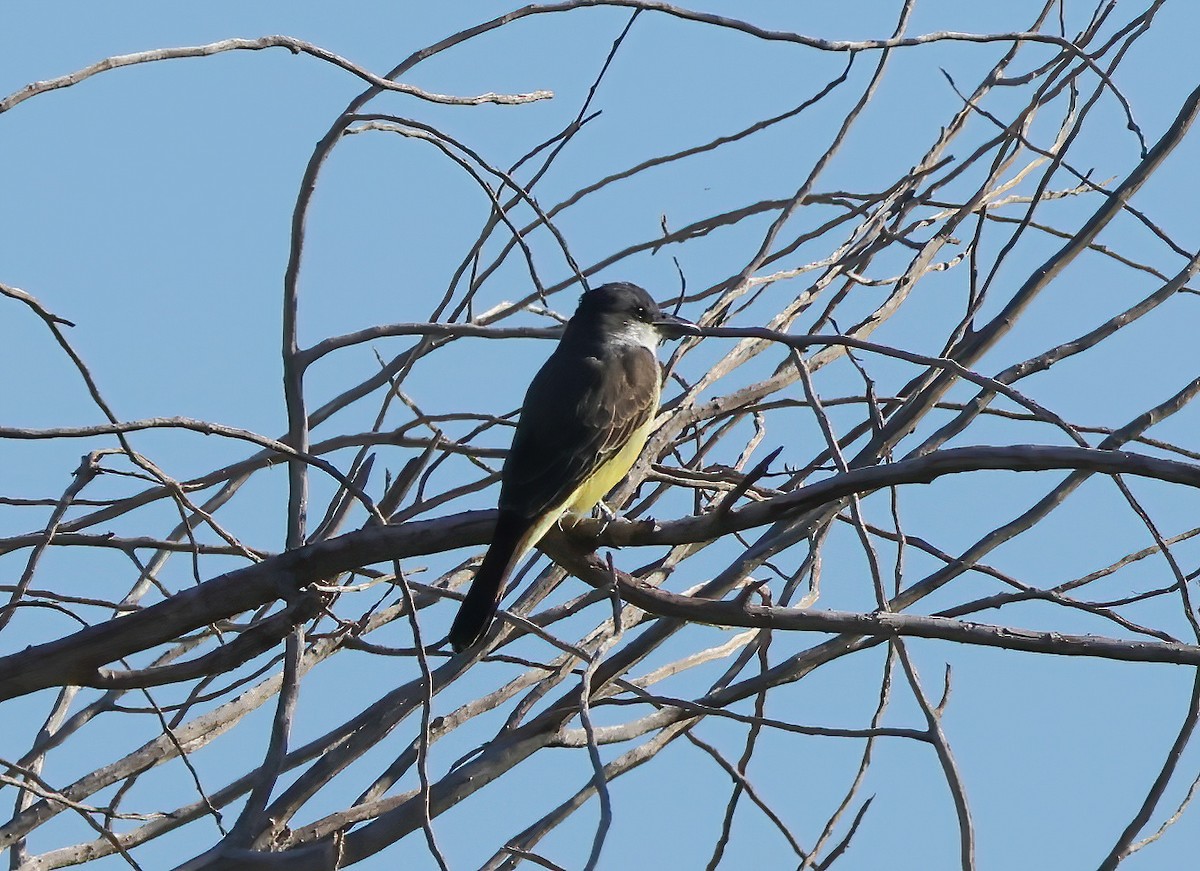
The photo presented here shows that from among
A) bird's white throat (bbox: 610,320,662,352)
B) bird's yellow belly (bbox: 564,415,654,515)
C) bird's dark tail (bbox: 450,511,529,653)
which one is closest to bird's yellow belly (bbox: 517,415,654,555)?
bird's yellow belly (bbox: 564,415,654,515)

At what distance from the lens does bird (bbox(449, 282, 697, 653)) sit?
4848 millimetres

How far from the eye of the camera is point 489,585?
485cm

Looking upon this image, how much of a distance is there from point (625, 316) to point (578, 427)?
1034 mm

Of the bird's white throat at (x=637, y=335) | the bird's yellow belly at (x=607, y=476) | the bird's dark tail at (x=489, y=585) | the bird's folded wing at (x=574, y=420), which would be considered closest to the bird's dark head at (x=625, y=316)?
the bird's white throat at (x=637, y=335)

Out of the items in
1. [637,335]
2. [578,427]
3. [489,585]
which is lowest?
[489,585]

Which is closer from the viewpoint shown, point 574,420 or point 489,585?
point 489,585

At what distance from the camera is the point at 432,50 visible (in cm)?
439

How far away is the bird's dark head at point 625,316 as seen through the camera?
6.70m

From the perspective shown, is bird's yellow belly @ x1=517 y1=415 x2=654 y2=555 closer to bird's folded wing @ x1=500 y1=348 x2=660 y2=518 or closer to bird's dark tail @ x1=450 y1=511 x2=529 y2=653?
bird's folded wing @ x1=500 y1=348 x2=660 y2=518

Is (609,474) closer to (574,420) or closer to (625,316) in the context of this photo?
(574,420)

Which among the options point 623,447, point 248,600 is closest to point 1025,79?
point 623,447

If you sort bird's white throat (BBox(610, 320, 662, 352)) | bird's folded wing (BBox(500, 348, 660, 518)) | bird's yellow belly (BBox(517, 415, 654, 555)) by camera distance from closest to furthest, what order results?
bird's folded wing (BBox(500, 348, 660, 518)) → bird's yellow belly (BBox(517, 415, 654, 555)) → bird's white throat (BBox(610, 320, 662, 352))

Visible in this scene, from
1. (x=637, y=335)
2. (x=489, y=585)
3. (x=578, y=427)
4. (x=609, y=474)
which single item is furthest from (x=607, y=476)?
(x=489, y=585)

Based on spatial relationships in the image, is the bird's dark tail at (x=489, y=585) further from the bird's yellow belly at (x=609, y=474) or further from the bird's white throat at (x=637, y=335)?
the bird's white throat at (x=637, y=335)
